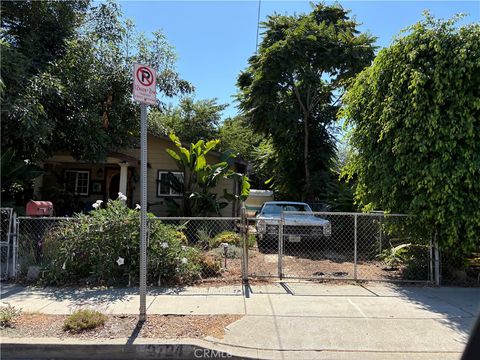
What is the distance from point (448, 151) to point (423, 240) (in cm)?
189

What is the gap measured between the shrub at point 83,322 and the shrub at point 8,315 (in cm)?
74

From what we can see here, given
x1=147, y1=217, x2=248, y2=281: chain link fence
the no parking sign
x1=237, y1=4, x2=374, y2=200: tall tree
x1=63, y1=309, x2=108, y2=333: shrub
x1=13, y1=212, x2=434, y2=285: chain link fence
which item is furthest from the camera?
x1=237, y1=4, x2=374, y2=200: tall tree

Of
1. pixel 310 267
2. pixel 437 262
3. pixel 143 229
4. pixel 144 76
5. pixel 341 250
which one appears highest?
pixel 144 76

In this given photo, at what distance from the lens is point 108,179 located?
18.0 m

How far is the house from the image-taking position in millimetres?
15586

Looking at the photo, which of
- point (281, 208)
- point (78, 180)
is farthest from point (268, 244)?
point (78, 180)

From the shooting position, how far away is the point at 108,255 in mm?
7793

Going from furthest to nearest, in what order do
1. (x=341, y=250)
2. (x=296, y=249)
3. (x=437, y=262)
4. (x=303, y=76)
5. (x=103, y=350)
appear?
(x=303, y=76) < (x=341, y=250) < (x=296, y=249) < (x=437, y=262) < (x=103, y=350)

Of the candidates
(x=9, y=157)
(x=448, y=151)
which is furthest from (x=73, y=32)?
(x=448, y=151)

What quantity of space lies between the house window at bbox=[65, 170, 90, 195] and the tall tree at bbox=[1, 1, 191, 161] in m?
3.60

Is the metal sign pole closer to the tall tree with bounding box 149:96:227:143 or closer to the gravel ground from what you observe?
the gravel ground

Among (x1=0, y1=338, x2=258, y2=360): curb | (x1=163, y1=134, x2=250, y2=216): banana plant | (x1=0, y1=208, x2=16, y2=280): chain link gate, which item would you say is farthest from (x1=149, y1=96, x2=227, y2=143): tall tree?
(x1=0, y1=338, x2=258, y2=360): curb

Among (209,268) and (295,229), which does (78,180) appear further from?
(209,268)

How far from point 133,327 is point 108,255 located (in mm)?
2589
